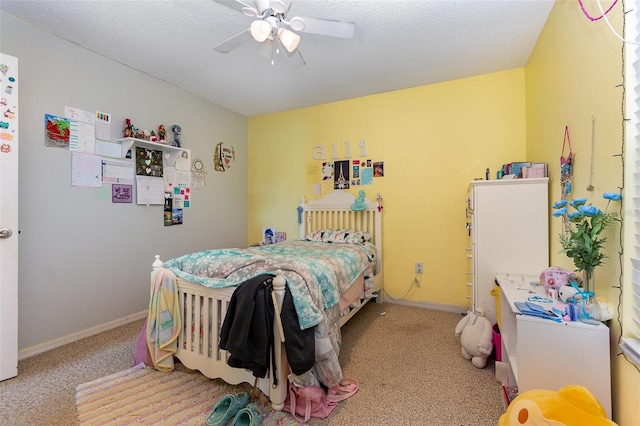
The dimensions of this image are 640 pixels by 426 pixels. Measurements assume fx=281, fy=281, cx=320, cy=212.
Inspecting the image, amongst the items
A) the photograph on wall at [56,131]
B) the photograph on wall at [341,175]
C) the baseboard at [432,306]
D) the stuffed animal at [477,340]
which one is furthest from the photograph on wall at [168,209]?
the stuffed animal at [477,340]

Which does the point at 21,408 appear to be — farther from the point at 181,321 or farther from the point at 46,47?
the point at 46,47

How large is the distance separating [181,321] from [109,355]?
2.66ft

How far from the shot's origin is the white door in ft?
5.89

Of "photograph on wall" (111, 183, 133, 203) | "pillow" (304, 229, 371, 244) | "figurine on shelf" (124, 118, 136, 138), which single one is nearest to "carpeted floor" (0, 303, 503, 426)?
"pillow" (304, 229, 371, 244)

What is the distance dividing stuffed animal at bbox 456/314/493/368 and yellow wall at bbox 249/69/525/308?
1034 millimetres

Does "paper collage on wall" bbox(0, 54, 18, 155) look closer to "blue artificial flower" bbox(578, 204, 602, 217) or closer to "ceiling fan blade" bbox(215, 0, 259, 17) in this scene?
"ceiling fan blade" bbox(215, 0, 259, 17)

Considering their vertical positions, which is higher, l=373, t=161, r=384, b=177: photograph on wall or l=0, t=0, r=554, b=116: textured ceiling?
l=0, t=0, r=554, b=116: textured ceiling

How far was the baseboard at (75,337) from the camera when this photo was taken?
6.91 feet

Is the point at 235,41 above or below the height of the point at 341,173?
above

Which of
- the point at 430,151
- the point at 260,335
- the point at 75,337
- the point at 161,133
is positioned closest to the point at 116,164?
the point at 161,133

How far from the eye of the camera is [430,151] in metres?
3.14

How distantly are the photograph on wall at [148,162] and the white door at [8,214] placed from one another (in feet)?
3.21

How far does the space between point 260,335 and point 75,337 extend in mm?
2019

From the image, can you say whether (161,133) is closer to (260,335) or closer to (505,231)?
(260,335)
